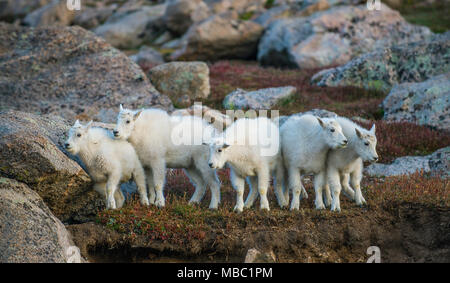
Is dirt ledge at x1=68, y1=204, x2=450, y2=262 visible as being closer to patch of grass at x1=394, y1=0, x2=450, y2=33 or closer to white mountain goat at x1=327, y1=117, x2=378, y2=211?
white mountain goat at x1=327, y1=117, x2=378, y2=211

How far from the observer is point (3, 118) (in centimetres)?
1121

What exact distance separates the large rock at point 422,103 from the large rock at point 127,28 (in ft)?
90.9

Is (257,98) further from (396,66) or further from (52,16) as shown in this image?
(52,16)

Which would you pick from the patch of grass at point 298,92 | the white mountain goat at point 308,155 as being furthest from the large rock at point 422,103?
the white mountain goat at point 308,155

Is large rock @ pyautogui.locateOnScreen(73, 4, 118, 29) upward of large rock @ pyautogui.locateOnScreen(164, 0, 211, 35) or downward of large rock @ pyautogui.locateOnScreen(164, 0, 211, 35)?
downward

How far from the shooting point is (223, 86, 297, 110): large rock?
20656 mm

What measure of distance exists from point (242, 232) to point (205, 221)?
0.90 m

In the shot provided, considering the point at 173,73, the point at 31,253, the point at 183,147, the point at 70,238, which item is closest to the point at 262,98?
the point at 173,73

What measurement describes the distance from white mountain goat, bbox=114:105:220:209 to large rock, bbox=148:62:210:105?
8.90 metres

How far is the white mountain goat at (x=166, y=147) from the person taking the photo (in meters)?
12.5

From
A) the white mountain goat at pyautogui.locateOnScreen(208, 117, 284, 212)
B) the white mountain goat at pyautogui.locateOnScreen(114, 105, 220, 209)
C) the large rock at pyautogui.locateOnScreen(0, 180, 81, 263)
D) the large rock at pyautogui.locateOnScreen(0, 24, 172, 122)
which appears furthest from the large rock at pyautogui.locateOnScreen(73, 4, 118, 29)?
the large rock at pyautogui.locateOnScreen(0, 180, 81, 263)

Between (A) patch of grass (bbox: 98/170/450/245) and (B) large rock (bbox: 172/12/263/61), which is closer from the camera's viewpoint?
(A) patch of grass (bbox: 98/170/450/245)

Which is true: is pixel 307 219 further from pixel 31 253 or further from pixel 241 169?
pixel 31 253

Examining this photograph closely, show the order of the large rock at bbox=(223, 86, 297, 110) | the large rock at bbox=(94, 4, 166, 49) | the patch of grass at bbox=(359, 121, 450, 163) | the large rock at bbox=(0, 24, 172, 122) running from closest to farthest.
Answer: the patch of grass at bbox=(359, 121, 450, 163)
the large rock at bbox=(0, 24, 172, 122)
the large rock at bbox=(223, 86, 297, 110)
the large rock at bbox=(94, 4, 166, 49)
